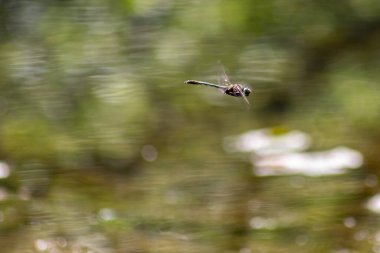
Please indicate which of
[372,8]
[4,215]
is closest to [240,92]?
[4,215]

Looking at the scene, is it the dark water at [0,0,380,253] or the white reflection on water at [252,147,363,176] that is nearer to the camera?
the dark water at [0,0,380,253]

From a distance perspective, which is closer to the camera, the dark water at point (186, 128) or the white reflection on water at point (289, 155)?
the dark water at point (186, 128)

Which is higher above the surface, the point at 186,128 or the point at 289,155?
the point at 186,128

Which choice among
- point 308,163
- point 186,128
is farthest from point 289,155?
point 186,128

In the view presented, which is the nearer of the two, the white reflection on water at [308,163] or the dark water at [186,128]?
the dark water at [186,128]

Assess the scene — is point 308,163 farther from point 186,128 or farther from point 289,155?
point 186,128

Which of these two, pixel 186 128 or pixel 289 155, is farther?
pixel 186 128
